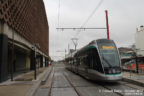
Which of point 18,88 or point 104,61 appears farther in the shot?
point 104,61

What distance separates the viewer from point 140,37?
40.8m

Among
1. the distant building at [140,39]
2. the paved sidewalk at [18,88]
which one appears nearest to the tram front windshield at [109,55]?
the paved sidewalk at [18,88]

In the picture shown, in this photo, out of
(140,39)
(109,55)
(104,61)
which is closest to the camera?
(104,61)

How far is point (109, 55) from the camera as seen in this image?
29.9 feet

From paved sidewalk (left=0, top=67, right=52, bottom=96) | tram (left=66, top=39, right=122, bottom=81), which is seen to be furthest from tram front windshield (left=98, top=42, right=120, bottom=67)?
paved sidewalk (left=0, top=67, right=52, bottom=96)

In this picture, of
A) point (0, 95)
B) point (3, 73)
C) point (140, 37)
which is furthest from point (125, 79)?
point (140, 37)

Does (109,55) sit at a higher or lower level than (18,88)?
higher

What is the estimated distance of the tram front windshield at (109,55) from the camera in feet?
29.1

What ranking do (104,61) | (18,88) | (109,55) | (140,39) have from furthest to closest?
1. (140,39)
2. (109,55)
3. (104,61)
4. (18,88)

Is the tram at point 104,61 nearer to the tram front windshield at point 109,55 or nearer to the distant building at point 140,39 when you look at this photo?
the tram front windshield at point 109,55

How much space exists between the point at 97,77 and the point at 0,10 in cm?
857

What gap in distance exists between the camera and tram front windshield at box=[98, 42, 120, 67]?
8867mm

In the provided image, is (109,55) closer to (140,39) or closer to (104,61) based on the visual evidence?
(104,61)

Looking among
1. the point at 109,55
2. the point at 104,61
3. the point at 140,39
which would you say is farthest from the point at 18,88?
the point at 140,39
